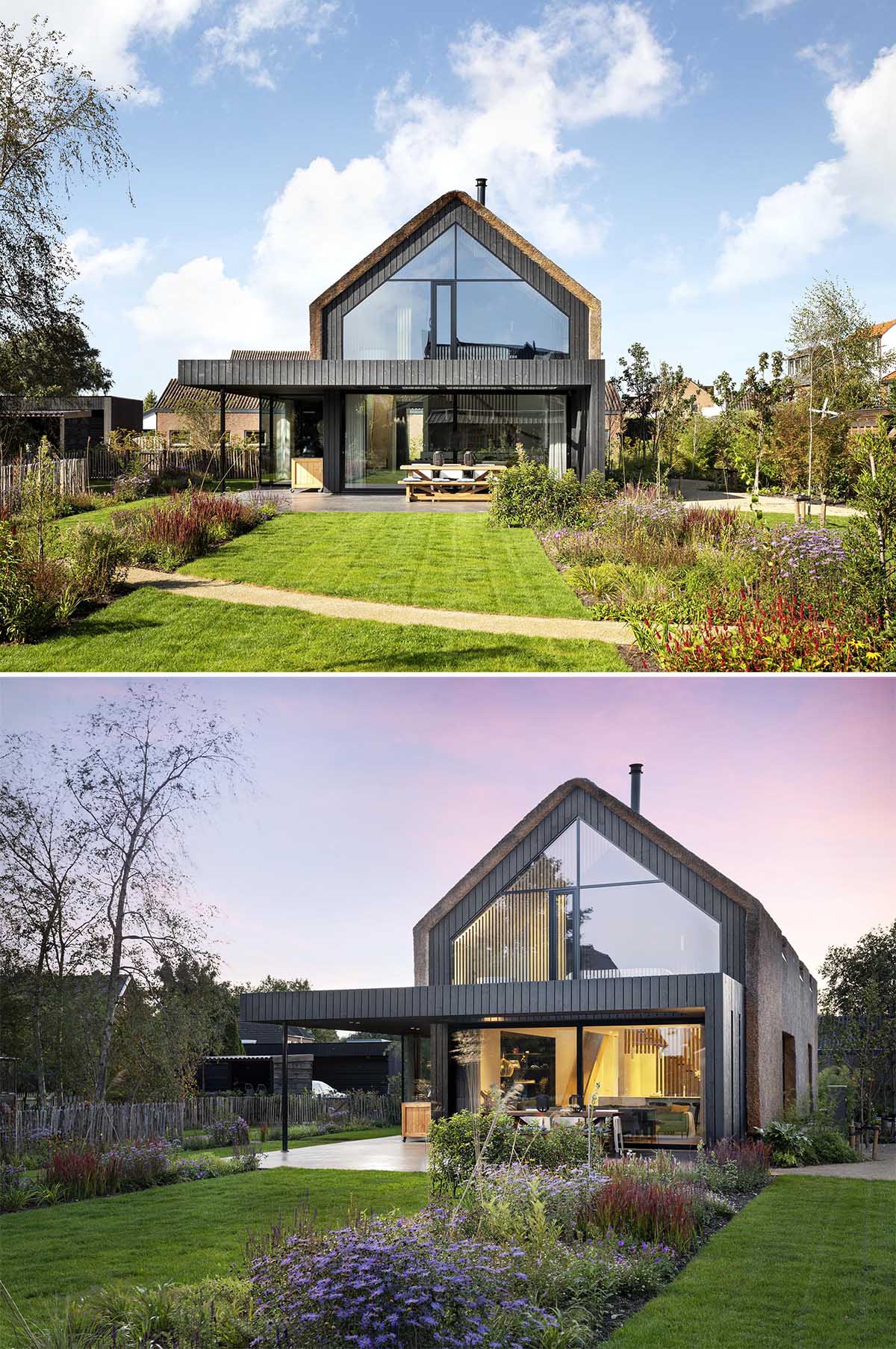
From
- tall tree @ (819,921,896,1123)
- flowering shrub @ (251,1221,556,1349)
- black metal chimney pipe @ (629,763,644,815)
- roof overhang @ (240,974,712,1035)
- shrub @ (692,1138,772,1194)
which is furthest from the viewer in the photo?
black metal chimney pipe @ (629,763,644,815)

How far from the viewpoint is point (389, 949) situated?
58.2 ft

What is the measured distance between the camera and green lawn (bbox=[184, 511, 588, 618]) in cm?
1327

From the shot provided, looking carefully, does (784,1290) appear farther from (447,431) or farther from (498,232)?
(498,232)

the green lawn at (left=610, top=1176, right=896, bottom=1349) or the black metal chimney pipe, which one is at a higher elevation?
the black metal chimney pipe

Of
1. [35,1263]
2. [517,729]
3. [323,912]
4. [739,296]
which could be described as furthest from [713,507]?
[35,1263]

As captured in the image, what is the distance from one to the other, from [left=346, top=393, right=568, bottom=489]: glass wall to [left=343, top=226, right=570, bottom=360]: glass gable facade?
0.92 meters

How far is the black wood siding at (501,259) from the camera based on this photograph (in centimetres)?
2412

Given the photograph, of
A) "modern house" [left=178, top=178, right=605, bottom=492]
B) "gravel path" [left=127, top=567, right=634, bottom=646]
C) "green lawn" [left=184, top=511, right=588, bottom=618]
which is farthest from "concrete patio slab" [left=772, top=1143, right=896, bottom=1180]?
"modern house" [left=178, top=178, right=605, bottom=492]

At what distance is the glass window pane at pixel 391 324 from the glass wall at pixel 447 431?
90cm

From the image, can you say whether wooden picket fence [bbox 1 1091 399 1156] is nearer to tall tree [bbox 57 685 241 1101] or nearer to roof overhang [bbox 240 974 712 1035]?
tall tree [bbox 57 685 241 1101]

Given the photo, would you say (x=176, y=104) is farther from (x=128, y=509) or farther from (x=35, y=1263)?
(x=35, y=1263)

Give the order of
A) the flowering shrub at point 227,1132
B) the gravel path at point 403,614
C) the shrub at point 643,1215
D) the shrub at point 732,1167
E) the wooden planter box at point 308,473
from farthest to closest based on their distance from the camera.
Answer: the wooden planter box at point 308,473, the flowering shrub at point 227,1132, the gravel path at point 403,614, the shrub at point 732,1167, the shrub at point 643,1215

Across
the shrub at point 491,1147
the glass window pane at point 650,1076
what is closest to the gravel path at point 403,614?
the shrub at point 491,1147

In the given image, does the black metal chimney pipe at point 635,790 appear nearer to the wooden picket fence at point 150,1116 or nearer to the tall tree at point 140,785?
the tall tree at point 140,785
